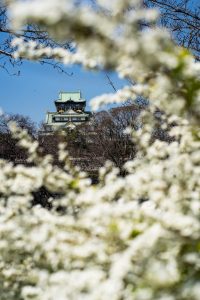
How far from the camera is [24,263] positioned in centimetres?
285

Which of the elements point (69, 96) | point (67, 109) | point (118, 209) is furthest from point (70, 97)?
point (118, 209)

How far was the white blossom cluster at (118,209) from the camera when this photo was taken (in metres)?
1.39

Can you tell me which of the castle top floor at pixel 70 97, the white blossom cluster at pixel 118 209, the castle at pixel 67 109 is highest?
the castle top floor at pixel 70 97

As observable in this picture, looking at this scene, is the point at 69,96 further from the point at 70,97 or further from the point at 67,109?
the point at 67,109

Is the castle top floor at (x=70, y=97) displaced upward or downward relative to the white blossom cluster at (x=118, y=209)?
upward

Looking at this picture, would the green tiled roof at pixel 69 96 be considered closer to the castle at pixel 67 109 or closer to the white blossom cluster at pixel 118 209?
the castle at pixel 67 109

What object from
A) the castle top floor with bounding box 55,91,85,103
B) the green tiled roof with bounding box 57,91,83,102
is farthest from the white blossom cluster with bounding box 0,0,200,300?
the green tiled roof with bounding box 57,91,83,102

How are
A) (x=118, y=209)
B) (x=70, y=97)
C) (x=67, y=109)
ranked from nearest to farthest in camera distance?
(x=118, y=209), (x=67, y=109), (x=70, y=97)

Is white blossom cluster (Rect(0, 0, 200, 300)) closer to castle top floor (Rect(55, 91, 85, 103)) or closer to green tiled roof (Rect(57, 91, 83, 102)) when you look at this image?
castle top floor (Rect(55, 91, 85, 103))

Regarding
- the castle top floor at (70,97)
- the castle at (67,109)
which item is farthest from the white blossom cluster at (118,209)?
the castle top floor at (70,97)

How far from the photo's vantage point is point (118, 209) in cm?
199

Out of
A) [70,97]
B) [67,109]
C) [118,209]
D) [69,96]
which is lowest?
[118,209]

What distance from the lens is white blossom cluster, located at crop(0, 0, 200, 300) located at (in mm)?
1386

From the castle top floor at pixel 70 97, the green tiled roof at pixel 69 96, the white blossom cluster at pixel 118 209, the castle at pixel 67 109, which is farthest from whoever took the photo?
Result: the green tiled roof at pixel 69 96
